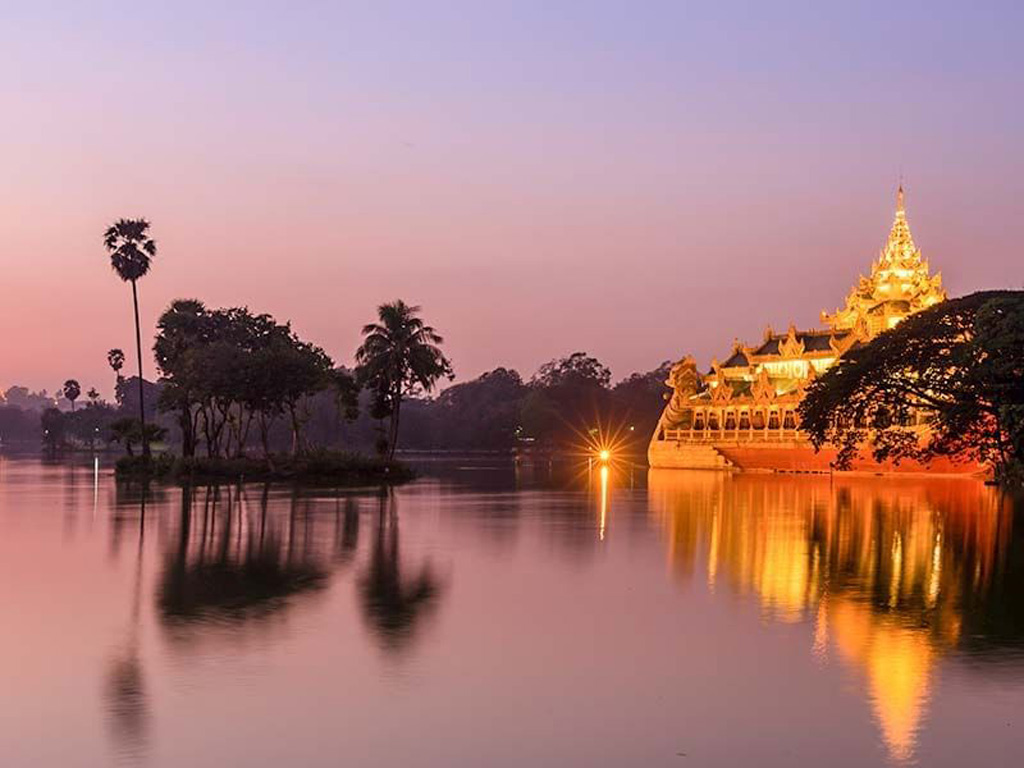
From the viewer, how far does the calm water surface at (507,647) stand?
12547 mm

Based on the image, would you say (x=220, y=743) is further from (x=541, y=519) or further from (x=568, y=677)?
(x=541, y=519)

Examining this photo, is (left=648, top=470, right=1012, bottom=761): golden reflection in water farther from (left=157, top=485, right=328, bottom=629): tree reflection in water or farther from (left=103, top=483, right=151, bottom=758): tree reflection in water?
(left=157, top=485, right=328, bottom=629): tree reflection in water

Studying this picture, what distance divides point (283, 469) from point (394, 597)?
49.9 m

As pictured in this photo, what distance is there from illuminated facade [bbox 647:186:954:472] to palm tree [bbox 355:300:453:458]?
4030cm

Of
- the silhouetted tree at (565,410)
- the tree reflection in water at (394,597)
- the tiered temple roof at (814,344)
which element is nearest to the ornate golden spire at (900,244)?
the tiered temple roof at (814,344)

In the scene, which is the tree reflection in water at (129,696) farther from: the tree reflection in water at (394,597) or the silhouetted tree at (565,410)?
the silhouetted tree at (565,410)

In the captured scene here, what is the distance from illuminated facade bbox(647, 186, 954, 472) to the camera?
114 meters

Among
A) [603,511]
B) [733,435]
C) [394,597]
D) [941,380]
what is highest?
[941,380]

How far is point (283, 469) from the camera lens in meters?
71.6

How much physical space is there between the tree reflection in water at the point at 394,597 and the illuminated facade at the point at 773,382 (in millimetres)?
83477

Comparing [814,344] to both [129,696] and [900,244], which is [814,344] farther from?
[129,696]

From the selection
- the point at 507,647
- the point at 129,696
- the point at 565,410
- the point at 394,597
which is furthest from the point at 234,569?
the point at 565,410

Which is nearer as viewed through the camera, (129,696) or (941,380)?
(129,696)

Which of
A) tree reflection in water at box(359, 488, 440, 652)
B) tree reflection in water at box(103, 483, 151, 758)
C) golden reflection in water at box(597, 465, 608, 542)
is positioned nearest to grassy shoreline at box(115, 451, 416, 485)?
golden reflection in water at box(597, 465, 608, 542)
